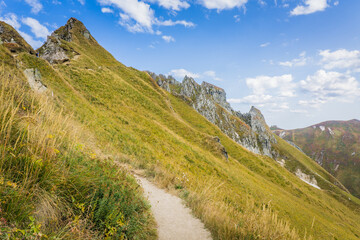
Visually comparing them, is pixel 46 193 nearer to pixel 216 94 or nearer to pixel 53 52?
pixel 53 52

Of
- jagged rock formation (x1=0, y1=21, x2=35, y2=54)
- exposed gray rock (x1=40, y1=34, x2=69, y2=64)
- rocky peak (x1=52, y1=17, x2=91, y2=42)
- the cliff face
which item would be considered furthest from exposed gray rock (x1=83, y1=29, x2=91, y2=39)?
the cliff face

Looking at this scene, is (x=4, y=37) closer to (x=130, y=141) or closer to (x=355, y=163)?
(x=130, y=141)

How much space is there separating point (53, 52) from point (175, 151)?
114 ft

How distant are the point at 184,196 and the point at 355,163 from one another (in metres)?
250

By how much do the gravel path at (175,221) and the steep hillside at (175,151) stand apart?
0.37 m

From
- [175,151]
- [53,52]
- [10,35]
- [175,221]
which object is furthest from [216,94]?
[175,221]

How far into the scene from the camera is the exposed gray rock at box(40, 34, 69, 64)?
34603 millimetres

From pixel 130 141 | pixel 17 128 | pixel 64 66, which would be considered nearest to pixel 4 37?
pixel 64 66

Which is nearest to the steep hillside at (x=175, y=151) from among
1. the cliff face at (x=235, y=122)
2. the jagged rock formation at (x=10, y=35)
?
the jagged rock formation at (x=10, y=35)

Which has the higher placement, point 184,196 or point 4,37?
point 4,37

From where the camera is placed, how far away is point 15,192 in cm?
259

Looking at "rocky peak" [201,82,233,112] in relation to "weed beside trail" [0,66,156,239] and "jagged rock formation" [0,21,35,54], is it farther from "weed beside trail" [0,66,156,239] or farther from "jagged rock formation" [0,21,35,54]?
"weed beside trail" [0,66,156,239]

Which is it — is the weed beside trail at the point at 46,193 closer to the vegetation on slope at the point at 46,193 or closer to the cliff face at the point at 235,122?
the vegetation on slope at the point at 46,193

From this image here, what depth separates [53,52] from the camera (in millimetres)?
36031
